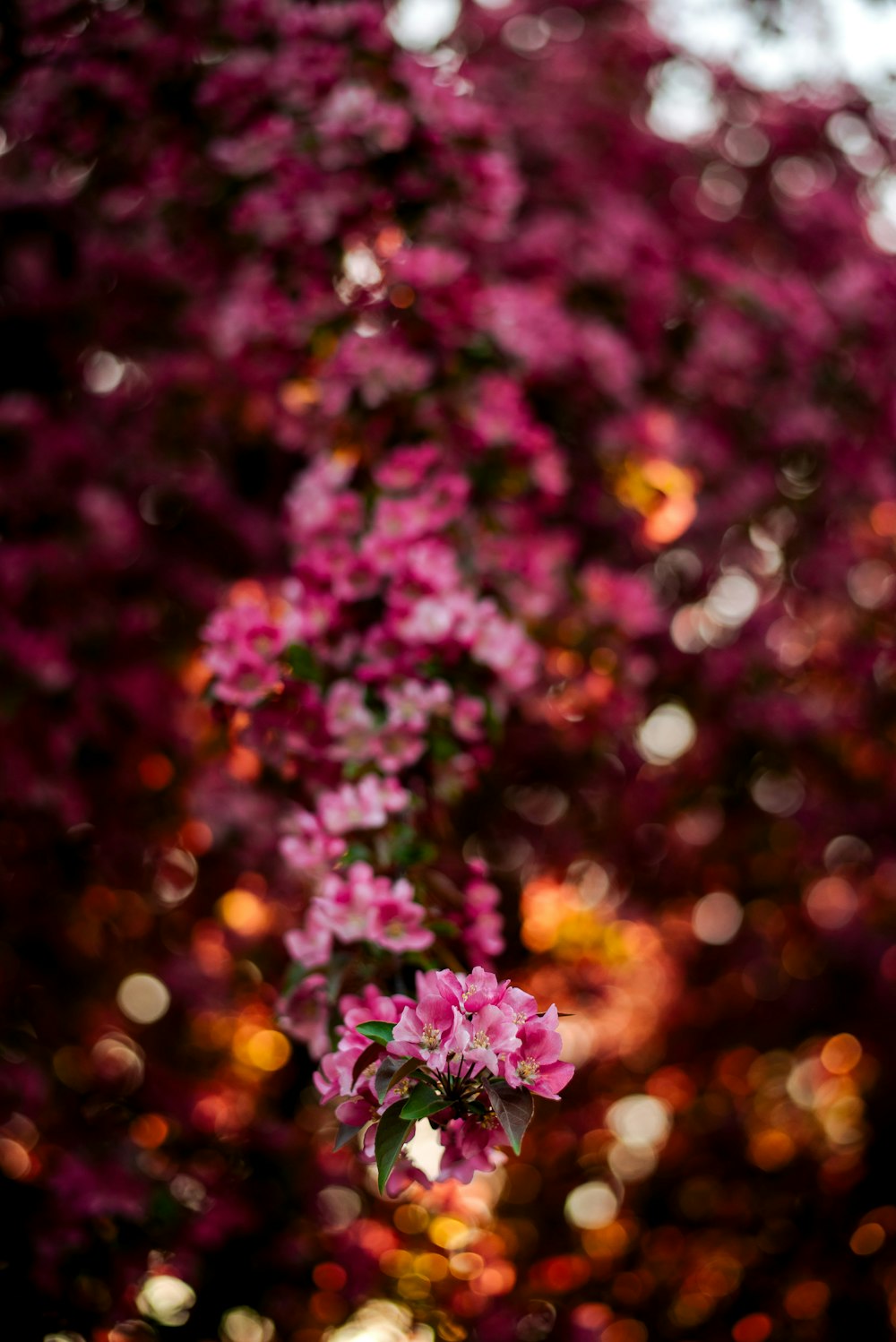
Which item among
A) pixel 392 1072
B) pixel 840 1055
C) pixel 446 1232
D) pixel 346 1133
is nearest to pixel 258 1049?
pixel 446 1232

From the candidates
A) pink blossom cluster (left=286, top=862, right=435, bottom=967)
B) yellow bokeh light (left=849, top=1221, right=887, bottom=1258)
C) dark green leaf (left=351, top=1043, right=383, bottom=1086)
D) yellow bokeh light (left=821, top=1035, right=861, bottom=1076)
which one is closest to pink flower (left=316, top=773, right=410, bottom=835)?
pink blossom cluster (left=286, top=862, right=435, bottom=967)

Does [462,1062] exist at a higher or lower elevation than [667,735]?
higher

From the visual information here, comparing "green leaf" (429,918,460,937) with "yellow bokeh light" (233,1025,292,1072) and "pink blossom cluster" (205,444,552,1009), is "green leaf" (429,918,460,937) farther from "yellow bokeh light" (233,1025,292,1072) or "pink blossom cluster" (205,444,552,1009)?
"yellow bokeh light" (233,1025,292,1072)

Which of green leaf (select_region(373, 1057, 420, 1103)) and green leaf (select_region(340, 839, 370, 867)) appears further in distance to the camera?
green leaf (select_region(340, 839, 370, 867))

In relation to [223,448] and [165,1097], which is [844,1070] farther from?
[223,448]

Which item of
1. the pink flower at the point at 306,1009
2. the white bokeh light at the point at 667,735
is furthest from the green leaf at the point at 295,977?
the white bokeh light at the point at 667,735

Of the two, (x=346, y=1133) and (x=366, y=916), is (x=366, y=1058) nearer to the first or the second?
(x=346, y=1133)
